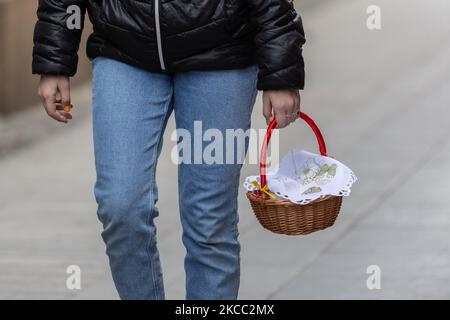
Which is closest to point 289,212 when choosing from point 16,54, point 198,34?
point 198,34

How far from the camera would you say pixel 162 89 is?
13.9ft

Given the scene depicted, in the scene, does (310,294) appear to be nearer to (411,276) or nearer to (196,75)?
(411,276)

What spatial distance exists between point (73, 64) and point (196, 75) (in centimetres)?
44

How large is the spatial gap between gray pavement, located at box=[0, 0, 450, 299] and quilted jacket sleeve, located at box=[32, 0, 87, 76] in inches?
65.2

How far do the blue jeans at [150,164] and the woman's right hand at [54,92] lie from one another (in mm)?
136

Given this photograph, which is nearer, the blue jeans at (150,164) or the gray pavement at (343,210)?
the blue jeans at (150,164)

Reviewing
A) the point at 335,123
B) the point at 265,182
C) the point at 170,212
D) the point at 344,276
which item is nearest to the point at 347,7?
the point at 335,123

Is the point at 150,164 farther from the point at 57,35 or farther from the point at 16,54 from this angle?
the point at 16,54

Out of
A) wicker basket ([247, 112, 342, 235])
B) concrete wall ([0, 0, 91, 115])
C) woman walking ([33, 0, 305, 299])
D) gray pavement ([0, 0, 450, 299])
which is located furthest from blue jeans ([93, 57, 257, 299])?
concrete wall ([0, 0, 91, 115])

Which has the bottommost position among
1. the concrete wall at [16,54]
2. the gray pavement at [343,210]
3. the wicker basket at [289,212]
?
the gray pavement at [343,210]

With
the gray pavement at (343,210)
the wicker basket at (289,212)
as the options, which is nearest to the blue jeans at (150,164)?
the wicker basket at (289,212)

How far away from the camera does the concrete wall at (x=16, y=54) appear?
9312 mm

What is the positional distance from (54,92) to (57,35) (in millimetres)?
199

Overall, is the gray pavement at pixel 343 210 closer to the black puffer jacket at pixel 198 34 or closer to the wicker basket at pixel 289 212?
the wicker basket at pixel 289 212
